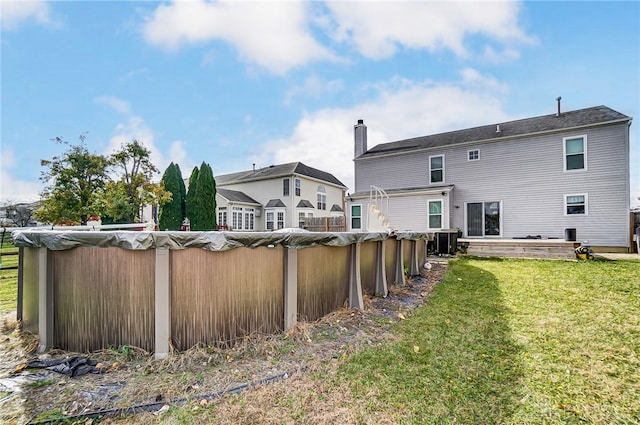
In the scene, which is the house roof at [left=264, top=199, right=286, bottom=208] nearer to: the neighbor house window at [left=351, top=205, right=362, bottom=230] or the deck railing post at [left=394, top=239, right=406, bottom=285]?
the neighbor house window at [left=351, top=205, right=362, bottom=230]

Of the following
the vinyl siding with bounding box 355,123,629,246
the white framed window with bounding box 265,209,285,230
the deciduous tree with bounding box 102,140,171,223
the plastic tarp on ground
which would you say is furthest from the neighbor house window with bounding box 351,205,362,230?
the plastic tarp on ground

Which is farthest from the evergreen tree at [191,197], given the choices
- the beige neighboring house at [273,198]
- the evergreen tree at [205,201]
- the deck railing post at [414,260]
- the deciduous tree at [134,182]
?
the deck railing post at [414,260]

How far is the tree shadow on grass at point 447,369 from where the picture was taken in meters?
2.15

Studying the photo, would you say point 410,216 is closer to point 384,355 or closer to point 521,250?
point 521,250

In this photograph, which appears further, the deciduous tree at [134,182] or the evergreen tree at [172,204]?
the evergreen tree at [172,204]

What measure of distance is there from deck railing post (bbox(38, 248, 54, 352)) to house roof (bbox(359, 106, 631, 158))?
602 inches

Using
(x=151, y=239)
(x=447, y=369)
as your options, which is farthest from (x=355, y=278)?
(x=151, y=239)

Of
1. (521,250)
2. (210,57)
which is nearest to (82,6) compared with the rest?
(210,57)

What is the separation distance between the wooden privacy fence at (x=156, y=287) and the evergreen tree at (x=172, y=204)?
1527cm

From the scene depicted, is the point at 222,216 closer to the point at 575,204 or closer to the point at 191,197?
the point at 191,197

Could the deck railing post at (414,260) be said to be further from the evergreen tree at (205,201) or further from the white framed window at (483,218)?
the evergreen tree at (205,201)

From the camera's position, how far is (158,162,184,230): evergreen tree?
17703 mm

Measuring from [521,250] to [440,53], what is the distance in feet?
26.3

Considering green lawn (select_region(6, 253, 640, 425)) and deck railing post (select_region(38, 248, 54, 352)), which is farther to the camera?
deck railing post (select_region(38, 248, 54, 352))
